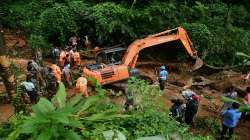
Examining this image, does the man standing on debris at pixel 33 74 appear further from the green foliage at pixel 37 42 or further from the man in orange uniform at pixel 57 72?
the green foliage at pixel 37 42

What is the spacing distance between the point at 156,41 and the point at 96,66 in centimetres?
307

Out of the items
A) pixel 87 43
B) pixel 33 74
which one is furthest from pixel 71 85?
pixel 87 43

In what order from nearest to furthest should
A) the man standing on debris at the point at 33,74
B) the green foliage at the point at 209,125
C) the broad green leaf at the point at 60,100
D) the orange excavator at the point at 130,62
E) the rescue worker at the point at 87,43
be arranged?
the broad green leaf at the point at 60,100, the green foliage at the point at 209,125, the man standing on debris at the point at 33,74, the orange excavator at the point at 130,62, the rescue worker at the point at 87,43

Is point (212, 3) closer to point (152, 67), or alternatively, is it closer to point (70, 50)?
point (152, 67)

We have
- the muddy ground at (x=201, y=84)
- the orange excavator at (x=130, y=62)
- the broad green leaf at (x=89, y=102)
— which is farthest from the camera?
the orange excavator at (x=130, y=62)

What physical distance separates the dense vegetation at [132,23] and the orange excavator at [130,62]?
3.41 feet

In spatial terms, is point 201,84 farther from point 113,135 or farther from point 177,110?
point 113,135

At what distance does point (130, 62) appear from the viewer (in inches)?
625

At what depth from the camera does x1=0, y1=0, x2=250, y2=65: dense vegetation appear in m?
18.5

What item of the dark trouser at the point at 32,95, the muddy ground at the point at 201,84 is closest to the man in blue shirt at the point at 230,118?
the muddy ground at the point at 201,84

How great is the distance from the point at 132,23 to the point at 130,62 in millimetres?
3742

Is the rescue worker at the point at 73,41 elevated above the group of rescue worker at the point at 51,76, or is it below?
above

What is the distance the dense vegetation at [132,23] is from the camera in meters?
18.5

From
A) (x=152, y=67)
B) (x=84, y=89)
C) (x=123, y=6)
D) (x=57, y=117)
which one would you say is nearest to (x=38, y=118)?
(x=57, y=117)
